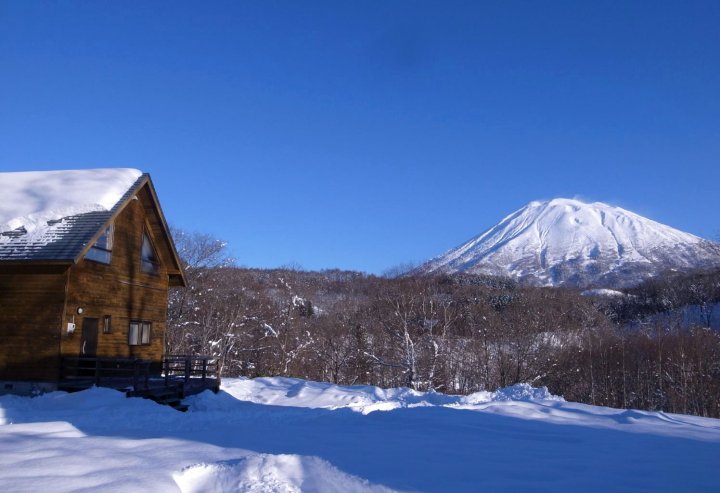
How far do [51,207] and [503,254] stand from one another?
4038 inches

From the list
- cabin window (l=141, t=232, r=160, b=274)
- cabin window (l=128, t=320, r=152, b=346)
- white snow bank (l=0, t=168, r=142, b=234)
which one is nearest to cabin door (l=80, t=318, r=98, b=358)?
cabin window (l=128, t=320, r=152, b=346)

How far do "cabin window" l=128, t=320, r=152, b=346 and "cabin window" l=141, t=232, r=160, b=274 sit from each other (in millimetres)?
1749

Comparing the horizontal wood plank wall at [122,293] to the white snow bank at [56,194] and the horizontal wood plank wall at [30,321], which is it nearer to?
the horizontal wood plank wall at [30,321]

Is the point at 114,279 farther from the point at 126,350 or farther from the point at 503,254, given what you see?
the point at 503,254

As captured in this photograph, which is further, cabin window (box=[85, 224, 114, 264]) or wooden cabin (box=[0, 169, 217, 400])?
cabin window (box=[85, 224, 114, 264])

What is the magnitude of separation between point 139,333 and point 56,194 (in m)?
5.08

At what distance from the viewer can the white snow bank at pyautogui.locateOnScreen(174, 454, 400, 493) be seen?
21.6ft

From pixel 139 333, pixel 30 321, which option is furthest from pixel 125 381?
pixel 139 333

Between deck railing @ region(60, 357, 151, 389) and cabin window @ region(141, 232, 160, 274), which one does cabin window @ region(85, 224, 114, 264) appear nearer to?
cabin window @ region(141, 232, 160, 274)

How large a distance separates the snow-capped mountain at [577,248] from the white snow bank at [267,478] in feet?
246

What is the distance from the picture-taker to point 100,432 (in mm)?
10086

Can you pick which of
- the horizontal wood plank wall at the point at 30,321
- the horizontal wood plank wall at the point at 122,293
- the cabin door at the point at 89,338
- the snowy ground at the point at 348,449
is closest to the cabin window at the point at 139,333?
the horizontal wood plank wall at the point at 122,293

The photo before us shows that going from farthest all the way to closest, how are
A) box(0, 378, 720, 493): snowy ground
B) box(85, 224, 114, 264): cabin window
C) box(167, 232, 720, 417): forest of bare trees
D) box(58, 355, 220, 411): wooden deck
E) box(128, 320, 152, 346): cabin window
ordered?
box(167, 232, 720, 417): forest of bare trees → box(128, 320, 152, 346): cabin window → box(85, 224, 114, 264): cabin window → box(58, 355, 220, 411): wooden deck → box(0, 378, 720, 493): snowy ground

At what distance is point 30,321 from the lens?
16094 millimetres
